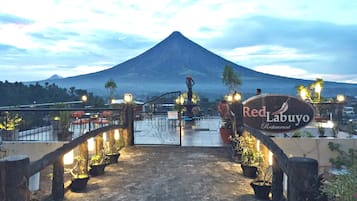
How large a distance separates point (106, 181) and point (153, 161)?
1434 millimetres

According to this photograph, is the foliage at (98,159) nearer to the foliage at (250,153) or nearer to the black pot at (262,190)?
the foliage at (250,153)

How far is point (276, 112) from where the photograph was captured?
25.0ft

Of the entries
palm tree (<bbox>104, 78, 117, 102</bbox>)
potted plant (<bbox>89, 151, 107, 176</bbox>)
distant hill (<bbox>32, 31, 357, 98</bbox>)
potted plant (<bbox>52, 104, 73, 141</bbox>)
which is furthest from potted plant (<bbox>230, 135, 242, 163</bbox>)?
distant hill (<bbox>32, 31, 357, 98</bbox>)

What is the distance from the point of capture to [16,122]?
28.2 ft

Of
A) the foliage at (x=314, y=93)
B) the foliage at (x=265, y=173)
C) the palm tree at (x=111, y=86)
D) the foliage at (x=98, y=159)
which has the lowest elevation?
the foliage at (x=265, y=173)

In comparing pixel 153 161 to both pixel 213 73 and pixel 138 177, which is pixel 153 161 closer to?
pixel 138 177

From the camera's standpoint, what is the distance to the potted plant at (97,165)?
16.4 feet

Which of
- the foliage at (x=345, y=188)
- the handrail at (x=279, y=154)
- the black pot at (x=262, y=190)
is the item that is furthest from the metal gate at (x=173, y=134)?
the foliage at (x=345, y=188)

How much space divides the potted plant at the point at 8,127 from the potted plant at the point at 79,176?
4735mm

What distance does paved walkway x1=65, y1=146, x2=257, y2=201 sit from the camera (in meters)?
4.02

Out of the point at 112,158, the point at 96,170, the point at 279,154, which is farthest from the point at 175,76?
the point at 279,154

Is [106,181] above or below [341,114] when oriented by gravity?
below

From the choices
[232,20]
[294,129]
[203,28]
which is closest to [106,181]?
[294,129]

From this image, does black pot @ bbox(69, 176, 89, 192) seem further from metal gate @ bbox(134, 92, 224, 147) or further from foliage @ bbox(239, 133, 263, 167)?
metal gate @ bbox(134, 92, 224, 147)
